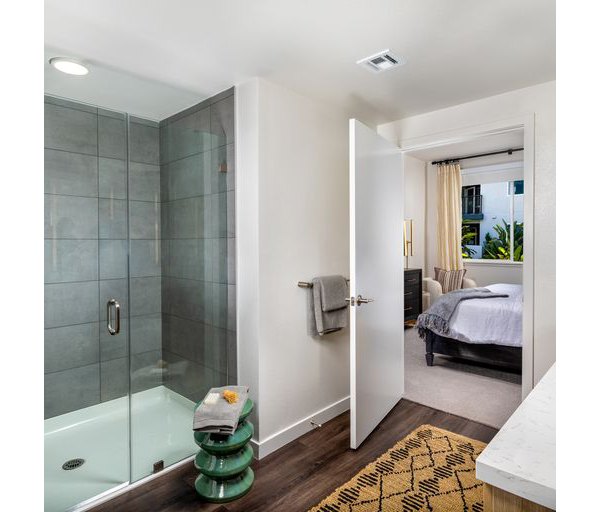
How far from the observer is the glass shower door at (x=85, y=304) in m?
1.91

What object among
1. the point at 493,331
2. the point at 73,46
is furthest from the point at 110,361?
the point at 493,331

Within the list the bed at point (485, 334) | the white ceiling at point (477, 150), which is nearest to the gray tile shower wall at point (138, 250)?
the bed at point (485, 334)

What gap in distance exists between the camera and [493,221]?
6.59 meters

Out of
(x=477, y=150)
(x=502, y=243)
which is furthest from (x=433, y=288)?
(x=477, y=150)

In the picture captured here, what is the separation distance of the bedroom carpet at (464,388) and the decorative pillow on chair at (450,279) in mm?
2009

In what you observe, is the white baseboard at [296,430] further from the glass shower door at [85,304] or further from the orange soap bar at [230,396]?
the glass shower door at [85,304]

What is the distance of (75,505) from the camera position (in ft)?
6.24

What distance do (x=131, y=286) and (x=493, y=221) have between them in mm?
6122

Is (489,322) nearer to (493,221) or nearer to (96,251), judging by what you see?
(493,221)

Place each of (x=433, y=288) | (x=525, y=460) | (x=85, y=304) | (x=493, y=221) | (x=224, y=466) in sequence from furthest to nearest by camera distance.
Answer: (x=493, y=221)
(x=433, y=288)
(x=85, y=304)
(x=224, y=466)
(x=525, y=460)

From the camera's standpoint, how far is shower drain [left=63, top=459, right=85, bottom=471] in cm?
201

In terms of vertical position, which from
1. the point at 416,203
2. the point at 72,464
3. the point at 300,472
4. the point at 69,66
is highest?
the point at 69,66

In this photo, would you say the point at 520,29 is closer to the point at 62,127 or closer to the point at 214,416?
the point at 62,127
